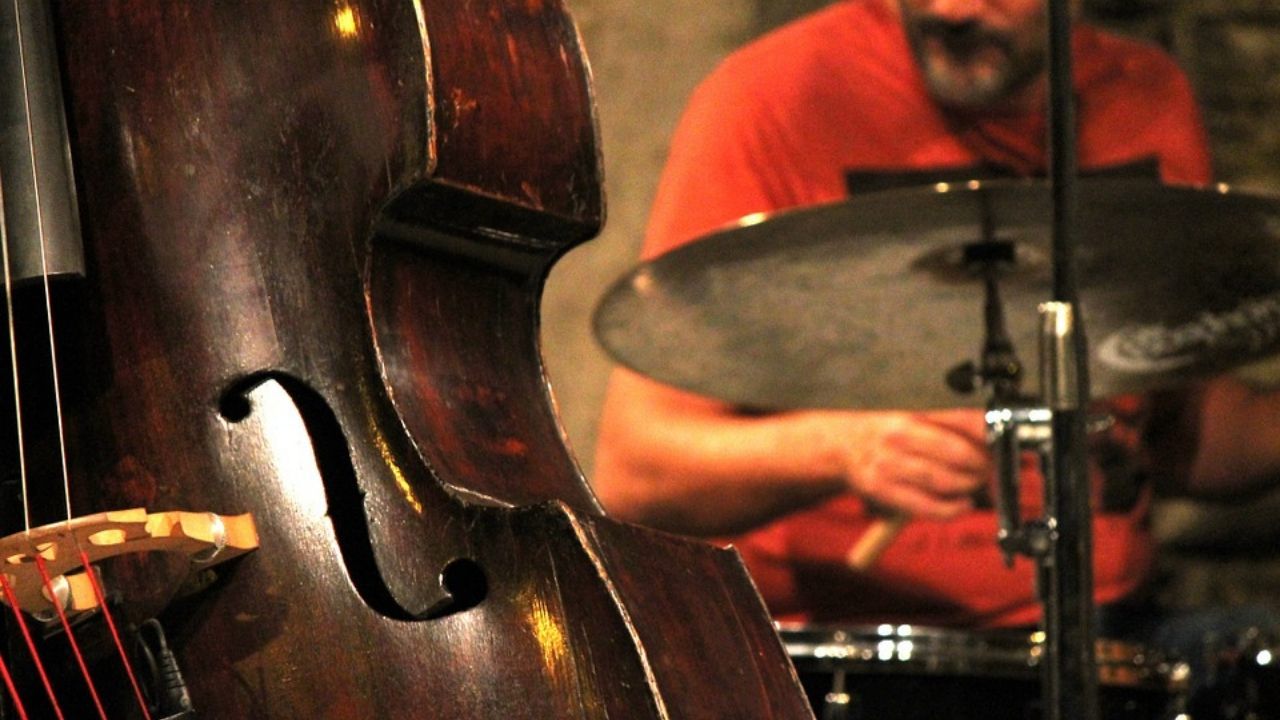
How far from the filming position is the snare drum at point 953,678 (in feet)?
4.42

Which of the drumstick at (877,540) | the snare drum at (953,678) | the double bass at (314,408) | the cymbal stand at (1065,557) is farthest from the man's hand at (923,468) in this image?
the double bass at (314,408)

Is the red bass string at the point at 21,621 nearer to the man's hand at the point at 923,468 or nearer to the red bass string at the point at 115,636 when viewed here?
the red bass string at the point at 115,636

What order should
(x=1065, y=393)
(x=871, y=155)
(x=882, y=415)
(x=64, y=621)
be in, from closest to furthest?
(x=64, y=621), (x=1065, y=393), (x=882, y=415), (x=871, y=155)

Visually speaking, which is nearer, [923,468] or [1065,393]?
[1065,393]

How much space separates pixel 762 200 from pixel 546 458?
147cm

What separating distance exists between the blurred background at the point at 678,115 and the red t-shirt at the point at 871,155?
0.13 ft

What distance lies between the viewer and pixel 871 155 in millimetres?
2277

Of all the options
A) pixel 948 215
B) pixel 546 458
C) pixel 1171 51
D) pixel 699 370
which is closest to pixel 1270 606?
pixel 1171 51

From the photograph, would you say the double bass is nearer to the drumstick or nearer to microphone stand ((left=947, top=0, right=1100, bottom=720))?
microphone stand ((left=947, top=0, right=1100, bottom=720))

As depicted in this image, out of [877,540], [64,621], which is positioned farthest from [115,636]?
[877,540]

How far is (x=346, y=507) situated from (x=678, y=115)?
1.70m

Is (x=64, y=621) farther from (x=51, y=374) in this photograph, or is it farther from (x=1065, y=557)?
(x=1065, y=557)

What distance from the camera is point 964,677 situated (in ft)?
4.42

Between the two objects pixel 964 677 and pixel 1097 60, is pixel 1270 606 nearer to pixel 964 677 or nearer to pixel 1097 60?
pixel 1097 60
